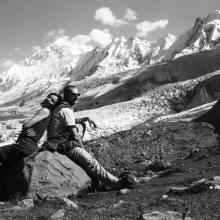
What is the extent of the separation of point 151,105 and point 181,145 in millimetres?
Answer: 54689

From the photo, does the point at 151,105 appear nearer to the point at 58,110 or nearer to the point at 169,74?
the point at 169,74

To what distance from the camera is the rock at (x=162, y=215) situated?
8688 mm

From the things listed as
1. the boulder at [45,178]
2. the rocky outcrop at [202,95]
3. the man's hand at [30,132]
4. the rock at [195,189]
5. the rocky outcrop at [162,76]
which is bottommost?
the rock at [195,189]

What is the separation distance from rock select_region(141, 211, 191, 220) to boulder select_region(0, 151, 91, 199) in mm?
3805

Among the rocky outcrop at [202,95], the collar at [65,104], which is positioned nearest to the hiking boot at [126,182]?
the collar at [65,104]

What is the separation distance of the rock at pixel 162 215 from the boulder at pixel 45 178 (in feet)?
12.5

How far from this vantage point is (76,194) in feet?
41.3

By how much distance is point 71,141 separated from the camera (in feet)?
42.2

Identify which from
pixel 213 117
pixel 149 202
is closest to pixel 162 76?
pixel 213 117

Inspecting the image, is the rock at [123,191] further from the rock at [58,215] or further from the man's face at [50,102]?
the man's face at [50,102]

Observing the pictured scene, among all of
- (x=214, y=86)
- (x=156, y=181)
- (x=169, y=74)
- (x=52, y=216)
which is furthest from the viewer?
(x=169, y=74)

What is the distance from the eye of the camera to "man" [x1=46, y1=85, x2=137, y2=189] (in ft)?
41.4

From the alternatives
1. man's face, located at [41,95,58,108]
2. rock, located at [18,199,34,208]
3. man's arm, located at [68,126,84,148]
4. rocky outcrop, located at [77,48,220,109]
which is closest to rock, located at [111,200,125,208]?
rock, located at [18,199,34,208]

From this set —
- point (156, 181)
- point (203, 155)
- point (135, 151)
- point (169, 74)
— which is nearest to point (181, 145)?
point (135, 151)
